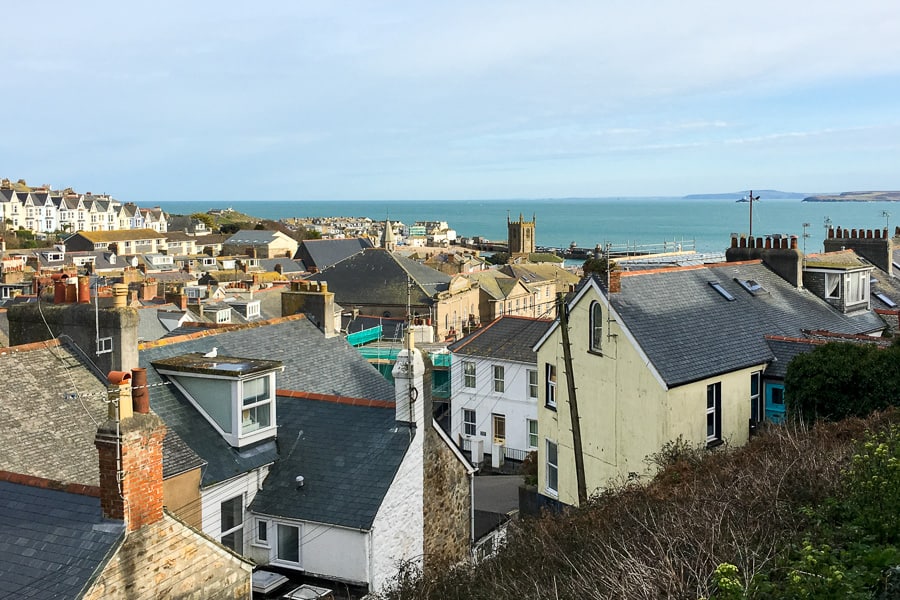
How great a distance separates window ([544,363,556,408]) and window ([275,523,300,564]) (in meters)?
11.0

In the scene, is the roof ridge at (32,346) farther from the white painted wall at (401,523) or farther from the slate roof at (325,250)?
the slate roof at (325,250)

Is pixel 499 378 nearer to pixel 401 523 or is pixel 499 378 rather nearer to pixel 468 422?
pixel 468 422

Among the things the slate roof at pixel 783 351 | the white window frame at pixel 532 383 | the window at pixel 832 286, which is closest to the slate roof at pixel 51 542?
the slate roof at pixel 783 351

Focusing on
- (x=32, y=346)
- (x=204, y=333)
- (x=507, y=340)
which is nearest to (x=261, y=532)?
(x=32, y=346)

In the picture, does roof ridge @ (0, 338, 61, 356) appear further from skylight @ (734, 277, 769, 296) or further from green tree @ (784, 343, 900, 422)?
skylight @ (734, 277, 769, 296)

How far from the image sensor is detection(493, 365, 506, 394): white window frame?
112 ft

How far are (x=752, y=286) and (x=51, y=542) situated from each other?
21187 millimetres

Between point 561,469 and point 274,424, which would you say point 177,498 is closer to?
point 274,424

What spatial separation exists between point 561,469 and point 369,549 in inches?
407

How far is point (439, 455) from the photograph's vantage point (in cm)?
1616

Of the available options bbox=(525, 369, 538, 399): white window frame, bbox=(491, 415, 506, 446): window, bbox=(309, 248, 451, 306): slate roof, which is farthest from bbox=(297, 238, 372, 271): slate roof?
bbox=(525, 369, 538, 399): white window frame

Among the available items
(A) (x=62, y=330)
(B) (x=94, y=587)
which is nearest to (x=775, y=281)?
(A) (x=62, y=330)

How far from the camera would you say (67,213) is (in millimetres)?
163875

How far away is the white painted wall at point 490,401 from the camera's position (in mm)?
33469
